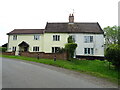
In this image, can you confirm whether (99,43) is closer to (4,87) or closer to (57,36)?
(57,36)

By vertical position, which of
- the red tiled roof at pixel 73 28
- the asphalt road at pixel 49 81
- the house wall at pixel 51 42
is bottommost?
the asphalt road at pixel 49 81

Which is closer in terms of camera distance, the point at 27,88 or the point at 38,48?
the point at 27,88

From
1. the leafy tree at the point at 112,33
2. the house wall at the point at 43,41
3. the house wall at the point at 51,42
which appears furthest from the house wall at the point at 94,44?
Result: the leafy tree at the point at 112,33

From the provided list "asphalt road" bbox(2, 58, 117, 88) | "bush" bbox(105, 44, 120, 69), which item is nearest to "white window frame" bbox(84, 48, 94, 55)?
"bush" bbox(105, 44, 120, 69)

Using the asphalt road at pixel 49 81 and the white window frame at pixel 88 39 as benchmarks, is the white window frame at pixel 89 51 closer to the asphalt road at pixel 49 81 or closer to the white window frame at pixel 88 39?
the white window frame at pixel 88 39

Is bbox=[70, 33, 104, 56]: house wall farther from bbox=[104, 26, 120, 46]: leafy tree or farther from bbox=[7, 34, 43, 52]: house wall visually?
bbox=[104, 26, 120, 46]: leafy tree

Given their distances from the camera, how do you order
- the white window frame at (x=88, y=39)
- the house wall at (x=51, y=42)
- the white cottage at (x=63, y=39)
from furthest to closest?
the house wall at (x=51, y=42) → the white window frame at (x=88, y=39) → the white cottage at (x=63, y=39)

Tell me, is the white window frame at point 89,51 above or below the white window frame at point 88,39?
below

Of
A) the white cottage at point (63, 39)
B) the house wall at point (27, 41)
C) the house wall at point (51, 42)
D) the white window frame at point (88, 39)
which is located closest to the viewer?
the white cottage at point (63, 39)

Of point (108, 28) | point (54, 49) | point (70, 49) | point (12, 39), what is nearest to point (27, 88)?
point (70, 49)

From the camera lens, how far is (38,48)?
33.2m

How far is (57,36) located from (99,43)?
10.2 metres

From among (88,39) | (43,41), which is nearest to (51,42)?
(43,41)

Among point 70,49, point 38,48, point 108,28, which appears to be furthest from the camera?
point 108,28
